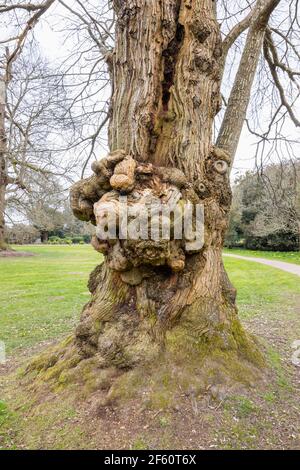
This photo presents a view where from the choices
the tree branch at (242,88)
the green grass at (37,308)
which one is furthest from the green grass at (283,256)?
the tree branch at (242,88)

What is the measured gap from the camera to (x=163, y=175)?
252cm

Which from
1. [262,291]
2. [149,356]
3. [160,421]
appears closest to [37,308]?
[149,356]

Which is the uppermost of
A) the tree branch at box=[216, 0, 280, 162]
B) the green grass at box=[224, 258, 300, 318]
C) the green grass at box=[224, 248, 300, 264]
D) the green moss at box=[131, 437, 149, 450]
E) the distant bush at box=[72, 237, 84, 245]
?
the tree branch at box=[216, 0, 280, 162]

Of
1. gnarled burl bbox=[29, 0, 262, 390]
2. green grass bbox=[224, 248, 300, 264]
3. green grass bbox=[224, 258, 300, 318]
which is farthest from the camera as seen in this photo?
green grass bbox=[224, 248, 300, 264]

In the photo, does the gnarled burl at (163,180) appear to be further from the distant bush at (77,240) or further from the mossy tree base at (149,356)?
the distant bush at (77,240)

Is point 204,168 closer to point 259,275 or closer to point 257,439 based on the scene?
point 257,439

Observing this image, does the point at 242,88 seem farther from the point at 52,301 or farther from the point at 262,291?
the point at 262,291

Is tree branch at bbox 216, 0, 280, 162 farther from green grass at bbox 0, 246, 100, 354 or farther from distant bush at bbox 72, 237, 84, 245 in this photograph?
distant bush at bbox 72, 237, 84, 245

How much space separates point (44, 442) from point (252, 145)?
15.8 feet

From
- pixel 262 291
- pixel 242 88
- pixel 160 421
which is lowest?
pixel 262 291

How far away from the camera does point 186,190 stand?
2.54 m

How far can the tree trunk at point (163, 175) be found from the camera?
97.6 inches

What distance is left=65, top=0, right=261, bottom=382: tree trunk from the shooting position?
2.48 m

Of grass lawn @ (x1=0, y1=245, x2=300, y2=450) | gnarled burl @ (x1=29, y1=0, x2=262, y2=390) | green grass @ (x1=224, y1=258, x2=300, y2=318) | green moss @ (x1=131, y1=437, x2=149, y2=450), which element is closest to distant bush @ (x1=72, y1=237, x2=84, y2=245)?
green grass @ (x1=224, y1=258, x2=300, y2=318)
